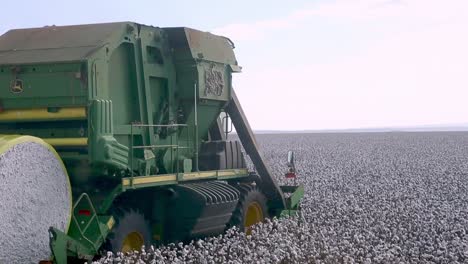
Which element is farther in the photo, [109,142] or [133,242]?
[133,242]

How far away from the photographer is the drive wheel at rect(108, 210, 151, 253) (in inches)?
408

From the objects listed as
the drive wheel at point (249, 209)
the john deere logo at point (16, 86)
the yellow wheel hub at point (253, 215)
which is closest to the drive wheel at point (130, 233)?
the john deere logo at point (16, 86)

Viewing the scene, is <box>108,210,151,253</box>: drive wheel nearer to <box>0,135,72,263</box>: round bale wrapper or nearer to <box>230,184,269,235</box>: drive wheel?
<box>0,135,72,263</box>: round bale wrapper

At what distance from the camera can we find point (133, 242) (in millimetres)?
11086

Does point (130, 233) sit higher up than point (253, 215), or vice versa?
point (130, 233)

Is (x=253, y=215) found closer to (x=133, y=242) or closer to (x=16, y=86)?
(x=133, y=242)

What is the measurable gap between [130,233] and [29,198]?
205 cm

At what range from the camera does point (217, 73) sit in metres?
14.1

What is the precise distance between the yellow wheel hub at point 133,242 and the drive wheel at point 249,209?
284cm

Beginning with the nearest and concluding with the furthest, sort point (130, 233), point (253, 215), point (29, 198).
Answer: point (29, 198)
point (130, 233)
point (253, 215)

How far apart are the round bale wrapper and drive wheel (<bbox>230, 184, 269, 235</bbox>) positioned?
14.5 feet

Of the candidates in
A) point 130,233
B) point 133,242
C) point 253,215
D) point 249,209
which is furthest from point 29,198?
point 253,215

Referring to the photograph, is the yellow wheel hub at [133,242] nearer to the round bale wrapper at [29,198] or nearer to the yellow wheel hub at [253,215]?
the round bale wrapper at [29,198]

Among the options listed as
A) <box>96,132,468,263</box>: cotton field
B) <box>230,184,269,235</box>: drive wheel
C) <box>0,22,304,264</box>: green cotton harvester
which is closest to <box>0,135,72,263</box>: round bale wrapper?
<box>0,22,304,264</box>: green cotton harvester
